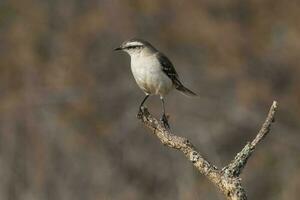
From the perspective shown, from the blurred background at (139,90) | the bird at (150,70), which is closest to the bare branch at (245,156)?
the bird at (150,70)

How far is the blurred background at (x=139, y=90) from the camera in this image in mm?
12859

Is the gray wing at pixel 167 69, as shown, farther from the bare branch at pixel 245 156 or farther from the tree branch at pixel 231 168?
the bare branch at pixel 245 156

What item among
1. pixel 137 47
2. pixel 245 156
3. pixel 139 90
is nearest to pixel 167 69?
pixel 137 47

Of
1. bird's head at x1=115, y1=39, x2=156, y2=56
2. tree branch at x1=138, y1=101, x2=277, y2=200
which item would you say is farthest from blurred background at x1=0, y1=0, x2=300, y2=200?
tree branch at x1=138, y1=101, x2=277, y2=200

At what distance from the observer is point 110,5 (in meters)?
16.1

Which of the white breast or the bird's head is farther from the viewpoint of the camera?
the bird's head

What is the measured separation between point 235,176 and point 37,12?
13.9 metres

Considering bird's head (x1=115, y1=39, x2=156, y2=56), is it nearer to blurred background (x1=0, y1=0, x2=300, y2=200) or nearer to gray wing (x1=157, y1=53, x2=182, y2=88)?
gray wing (x1=157, y1=53, x2=182, y2=88)

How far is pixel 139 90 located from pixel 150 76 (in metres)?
9.15

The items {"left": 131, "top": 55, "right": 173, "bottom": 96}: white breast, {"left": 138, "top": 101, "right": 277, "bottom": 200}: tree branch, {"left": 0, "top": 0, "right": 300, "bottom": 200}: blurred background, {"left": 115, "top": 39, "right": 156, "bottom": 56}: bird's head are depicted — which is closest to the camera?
{"left": 138, "top": 101, "right": 277, "bottom": 200}: tree branch

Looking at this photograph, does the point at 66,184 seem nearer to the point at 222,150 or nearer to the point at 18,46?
the point at 222,150

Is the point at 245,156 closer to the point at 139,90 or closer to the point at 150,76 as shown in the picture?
the point at 150,76

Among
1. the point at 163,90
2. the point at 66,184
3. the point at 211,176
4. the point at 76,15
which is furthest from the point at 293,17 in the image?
the point at 211,176

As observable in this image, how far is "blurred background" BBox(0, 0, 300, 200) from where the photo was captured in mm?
12859
